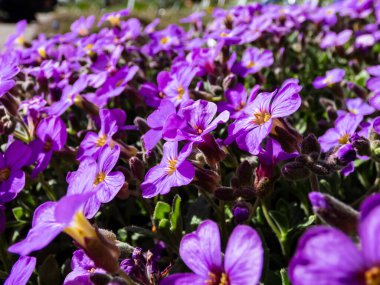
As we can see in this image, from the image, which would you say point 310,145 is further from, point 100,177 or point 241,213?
point 100,177

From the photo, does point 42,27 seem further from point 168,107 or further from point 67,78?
point 168,107

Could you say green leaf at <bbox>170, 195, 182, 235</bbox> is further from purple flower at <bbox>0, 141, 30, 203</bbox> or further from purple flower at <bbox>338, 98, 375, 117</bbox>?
purple flower at <bbox>338, 98, 375, 117</bbox>

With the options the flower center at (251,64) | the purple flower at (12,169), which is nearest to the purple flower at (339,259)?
the purple flower at (12,169)

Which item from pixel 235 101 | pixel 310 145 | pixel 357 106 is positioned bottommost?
pixel 357 106

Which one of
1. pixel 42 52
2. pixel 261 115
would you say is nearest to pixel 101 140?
pixel 261 115

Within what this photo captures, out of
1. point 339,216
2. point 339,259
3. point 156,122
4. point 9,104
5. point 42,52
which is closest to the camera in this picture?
point 339,259
